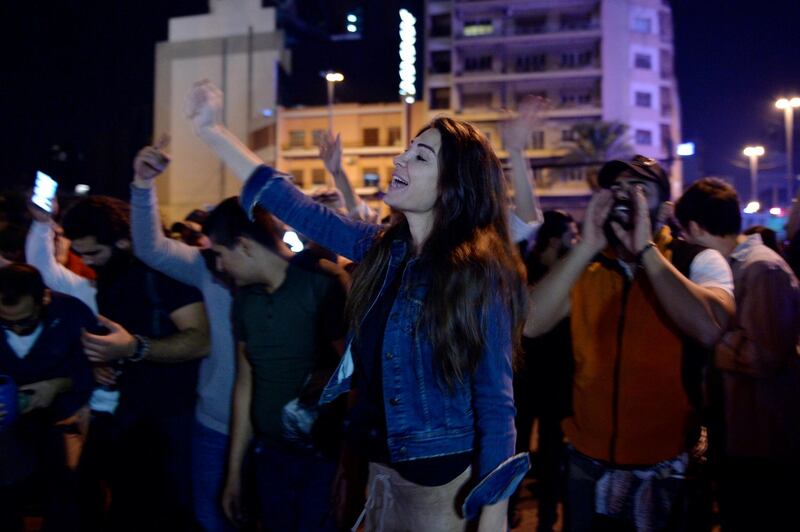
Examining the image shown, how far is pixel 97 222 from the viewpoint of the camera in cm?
417

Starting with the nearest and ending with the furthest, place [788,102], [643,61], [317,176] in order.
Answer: [788,102]
[317,176]
[643,61]

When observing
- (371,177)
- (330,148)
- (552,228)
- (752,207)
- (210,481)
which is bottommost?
(210,481)

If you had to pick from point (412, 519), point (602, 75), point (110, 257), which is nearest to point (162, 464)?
point (110, 257)

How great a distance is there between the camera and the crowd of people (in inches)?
81.4

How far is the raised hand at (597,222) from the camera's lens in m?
2.75

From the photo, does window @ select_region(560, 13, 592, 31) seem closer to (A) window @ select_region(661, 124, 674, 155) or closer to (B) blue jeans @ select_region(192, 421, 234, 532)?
(A) window @ select_region(661, 124, 674, 155)

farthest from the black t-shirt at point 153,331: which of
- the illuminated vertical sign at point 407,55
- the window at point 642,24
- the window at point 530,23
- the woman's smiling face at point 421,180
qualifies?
the window at point 642,24

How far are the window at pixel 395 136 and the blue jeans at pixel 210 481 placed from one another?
4586cm

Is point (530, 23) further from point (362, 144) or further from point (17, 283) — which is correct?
point (17, 283)

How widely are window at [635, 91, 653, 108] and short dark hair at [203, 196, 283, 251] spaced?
165 ft

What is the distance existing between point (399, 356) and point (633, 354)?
125 centimetres

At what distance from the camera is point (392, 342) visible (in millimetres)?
2086

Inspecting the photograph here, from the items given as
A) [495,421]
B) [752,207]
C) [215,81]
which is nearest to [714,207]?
[495,421]

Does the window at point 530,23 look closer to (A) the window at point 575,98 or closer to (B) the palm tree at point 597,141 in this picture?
(A) the window at point 575,98
